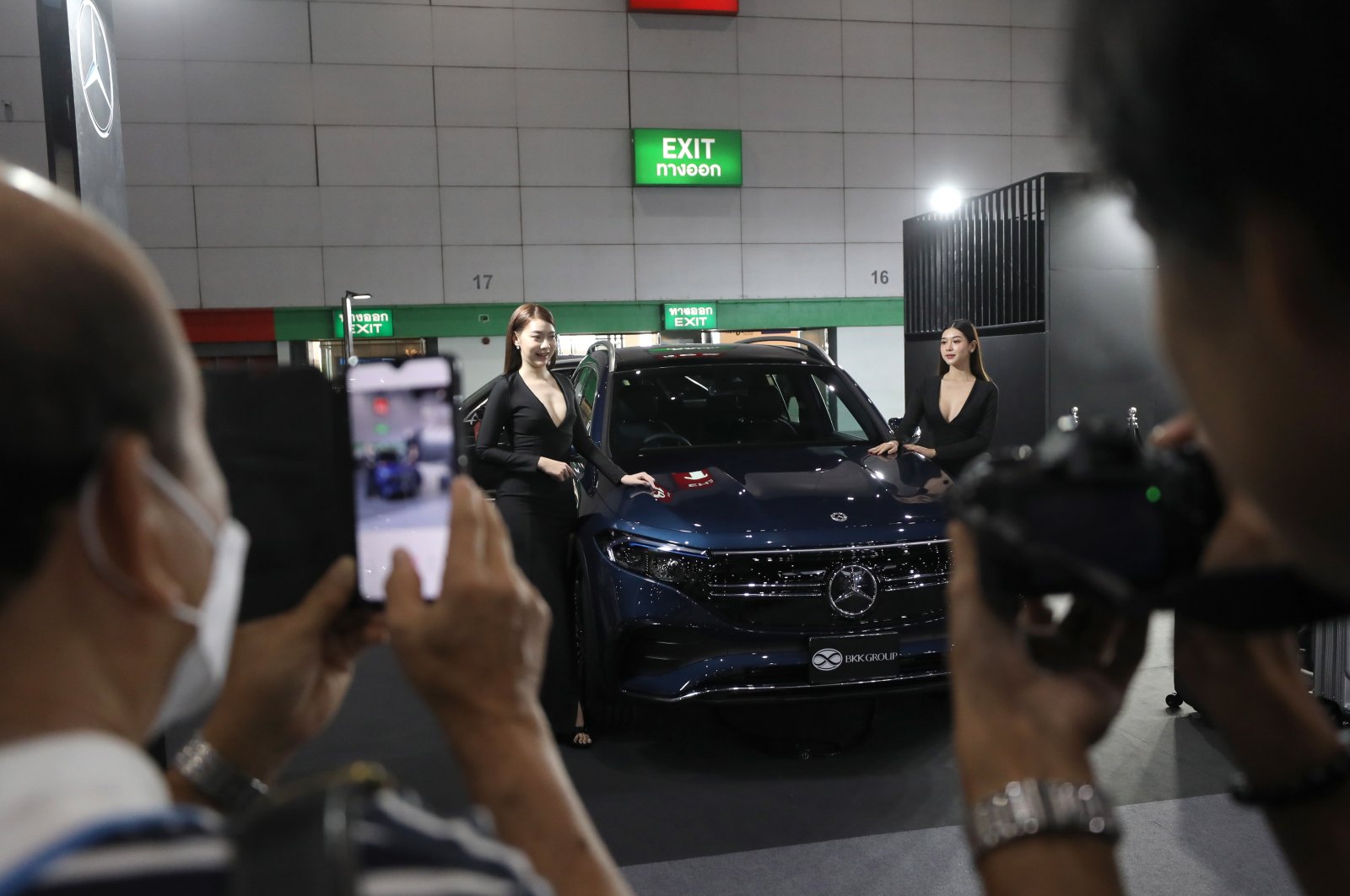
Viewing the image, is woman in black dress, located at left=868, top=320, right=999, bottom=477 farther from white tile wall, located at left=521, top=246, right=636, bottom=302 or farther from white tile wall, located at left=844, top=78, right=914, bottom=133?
white tile wall, located at left=844, top=78, right=914, bottom=133

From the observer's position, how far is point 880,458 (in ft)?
13.8

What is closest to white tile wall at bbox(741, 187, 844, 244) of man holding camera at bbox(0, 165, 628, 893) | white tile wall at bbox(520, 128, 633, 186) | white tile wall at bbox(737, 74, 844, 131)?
white tile wall at bbox(737, 74, 844, 131)

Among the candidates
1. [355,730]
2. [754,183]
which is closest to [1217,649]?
[355,730]

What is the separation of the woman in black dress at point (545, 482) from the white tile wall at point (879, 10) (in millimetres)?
12061

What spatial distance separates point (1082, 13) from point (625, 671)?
3165 millimetres

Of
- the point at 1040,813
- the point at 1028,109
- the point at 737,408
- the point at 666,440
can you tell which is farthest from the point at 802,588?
the point at 1028,109

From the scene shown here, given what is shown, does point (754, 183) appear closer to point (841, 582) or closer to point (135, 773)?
point (841, 582)

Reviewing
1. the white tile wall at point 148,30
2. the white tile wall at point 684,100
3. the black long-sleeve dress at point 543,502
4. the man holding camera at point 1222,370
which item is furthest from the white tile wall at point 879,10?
the man holding camera at point 1222,370

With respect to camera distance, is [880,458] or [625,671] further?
[880,458]

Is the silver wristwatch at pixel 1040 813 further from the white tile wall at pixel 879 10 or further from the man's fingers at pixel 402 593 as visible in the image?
the white tile wall at pixel 879 10

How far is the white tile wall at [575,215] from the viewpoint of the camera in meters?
13.5

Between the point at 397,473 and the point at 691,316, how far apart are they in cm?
1311

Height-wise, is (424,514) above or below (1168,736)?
above

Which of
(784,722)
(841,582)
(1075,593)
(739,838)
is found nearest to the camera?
(1075,593)
